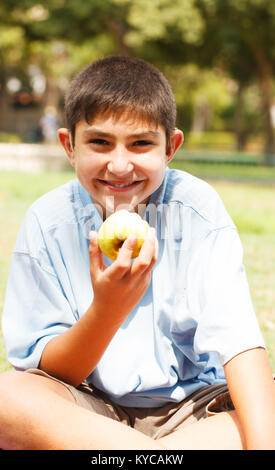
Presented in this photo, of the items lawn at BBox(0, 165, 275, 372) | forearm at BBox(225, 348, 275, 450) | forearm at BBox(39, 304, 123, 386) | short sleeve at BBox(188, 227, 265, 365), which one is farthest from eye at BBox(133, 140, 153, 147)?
lawn at BBox(0, 165, 275, 372)

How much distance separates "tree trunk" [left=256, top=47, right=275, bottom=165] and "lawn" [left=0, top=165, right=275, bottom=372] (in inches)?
126

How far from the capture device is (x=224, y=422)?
2066 millimetres

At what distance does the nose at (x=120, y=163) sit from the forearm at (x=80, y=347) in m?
0.50

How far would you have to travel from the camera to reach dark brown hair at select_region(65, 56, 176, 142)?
2.21 meters

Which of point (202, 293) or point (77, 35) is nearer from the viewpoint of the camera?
point (202, 293)

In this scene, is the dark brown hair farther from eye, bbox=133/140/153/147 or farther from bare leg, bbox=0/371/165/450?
bare leg, bbox=0/371/165/450

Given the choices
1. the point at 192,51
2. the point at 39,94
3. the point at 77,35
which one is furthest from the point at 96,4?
the point at 39,94

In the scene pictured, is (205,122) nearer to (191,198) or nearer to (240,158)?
(240,158)

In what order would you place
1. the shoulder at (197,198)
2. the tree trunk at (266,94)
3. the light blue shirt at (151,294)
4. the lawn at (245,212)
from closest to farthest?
the light blue shirt at (151,294) → the shoulder at (197,198) → the lawn at (245,212) → the tree trunk at (266,94)

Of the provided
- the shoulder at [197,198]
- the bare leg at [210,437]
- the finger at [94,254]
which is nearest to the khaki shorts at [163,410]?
the bare leg at [210,437]

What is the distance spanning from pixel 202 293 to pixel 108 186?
21.2 inches

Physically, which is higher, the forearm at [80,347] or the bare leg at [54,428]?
the forearm at [80,347]

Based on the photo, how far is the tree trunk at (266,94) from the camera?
713 inches

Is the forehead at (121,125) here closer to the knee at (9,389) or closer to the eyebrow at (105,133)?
the eyebrow at (105,133)
